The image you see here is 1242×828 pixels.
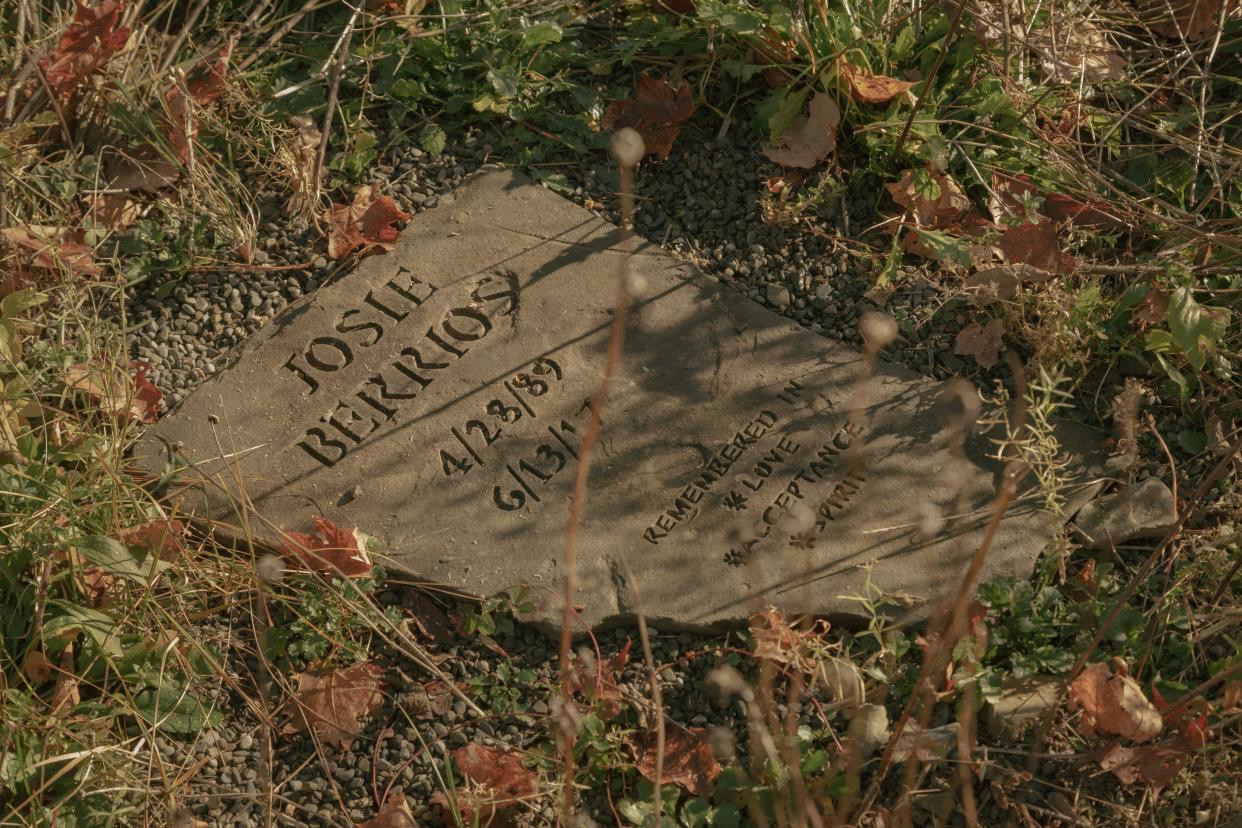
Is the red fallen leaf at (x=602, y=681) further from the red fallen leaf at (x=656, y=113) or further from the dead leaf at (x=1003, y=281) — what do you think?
the red fallen leaf at (x=656, y=113)

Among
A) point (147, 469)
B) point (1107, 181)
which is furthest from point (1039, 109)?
point (147, 469)

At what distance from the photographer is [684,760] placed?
2.54 metres

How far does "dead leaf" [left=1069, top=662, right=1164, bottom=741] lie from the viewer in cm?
246

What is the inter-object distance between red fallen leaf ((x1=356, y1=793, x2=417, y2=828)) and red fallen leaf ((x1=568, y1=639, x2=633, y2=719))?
408 millimetres

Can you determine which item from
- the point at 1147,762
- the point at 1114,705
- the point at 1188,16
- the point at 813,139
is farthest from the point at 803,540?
the point at 1188,16

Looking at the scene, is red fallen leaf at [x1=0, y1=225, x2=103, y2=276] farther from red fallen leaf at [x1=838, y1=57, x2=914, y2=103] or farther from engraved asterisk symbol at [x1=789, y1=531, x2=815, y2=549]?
red fallen leaf at [x1=838, y1=57, x2=914, y2=103]

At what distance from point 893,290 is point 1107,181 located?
0.60 metres

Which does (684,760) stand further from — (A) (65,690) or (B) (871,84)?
(B) (871,84)

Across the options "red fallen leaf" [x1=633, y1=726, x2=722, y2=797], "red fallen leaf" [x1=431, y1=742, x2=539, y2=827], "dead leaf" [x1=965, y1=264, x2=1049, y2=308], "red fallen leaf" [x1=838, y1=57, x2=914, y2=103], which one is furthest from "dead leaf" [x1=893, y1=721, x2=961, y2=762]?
"red fallen leaf" [x1=838, y1=57, x2=914, y2=103]

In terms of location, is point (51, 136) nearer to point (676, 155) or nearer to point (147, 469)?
point (147, 469)

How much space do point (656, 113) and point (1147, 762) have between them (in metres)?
2.00

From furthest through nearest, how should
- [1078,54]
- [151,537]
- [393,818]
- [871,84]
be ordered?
[1078,54] < [871,84] < [151,537] < [393,818]

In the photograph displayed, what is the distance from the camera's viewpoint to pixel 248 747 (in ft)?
8.58

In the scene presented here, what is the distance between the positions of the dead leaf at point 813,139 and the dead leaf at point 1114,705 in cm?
149
